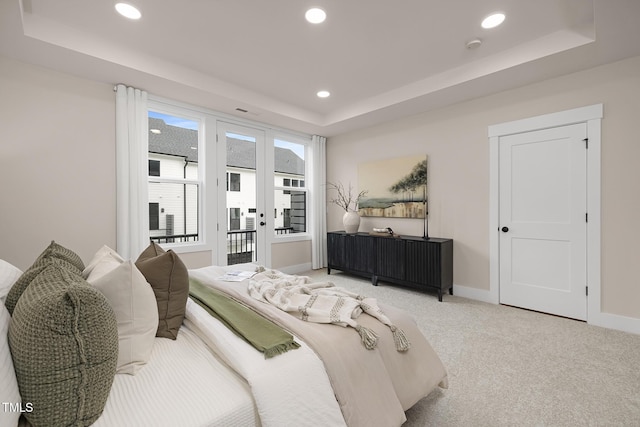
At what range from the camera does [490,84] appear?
127 inches

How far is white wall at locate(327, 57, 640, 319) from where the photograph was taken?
2.71 meters

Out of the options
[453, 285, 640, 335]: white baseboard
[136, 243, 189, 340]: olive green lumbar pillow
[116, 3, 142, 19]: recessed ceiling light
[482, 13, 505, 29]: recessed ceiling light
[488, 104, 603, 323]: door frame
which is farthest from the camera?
[488, 104, 603, 323]: door frame

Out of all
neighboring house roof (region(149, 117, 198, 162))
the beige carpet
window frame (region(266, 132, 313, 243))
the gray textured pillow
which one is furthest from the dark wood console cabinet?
the gray textured pillow

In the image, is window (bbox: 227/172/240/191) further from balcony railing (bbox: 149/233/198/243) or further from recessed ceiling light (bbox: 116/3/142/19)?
recessed ceiling light (bbox: 116/3/142/19)

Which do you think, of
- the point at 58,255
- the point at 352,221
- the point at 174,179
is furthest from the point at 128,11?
the point at 352,221

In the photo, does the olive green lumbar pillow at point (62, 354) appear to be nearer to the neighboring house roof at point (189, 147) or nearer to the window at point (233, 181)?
the neighboring house roof at point (189, 147)

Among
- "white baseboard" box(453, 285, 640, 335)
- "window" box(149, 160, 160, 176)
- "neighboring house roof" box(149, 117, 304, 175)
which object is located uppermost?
"neighboring house roof" box(149, 117, 304, 175)

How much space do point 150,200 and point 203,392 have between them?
3250 millimetres

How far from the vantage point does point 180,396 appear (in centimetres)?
98

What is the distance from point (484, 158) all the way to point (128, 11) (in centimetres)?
396

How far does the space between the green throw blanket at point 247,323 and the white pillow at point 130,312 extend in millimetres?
355

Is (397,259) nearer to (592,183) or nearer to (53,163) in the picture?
(592,183)

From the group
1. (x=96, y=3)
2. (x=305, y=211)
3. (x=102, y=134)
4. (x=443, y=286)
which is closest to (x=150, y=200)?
(x=102, y=134)

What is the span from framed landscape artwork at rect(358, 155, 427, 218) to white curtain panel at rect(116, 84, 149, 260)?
321 cm
